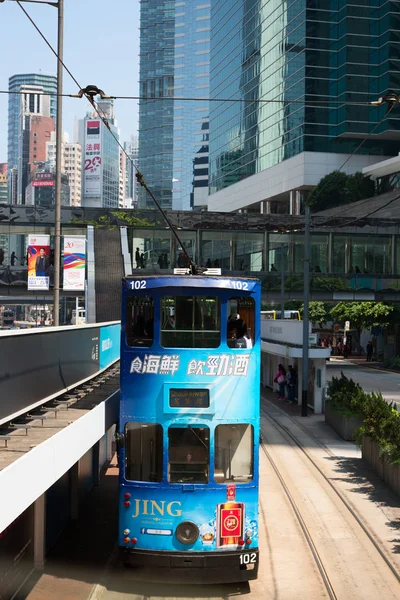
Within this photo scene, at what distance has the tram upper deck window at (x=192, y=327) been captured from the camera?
1359 cm

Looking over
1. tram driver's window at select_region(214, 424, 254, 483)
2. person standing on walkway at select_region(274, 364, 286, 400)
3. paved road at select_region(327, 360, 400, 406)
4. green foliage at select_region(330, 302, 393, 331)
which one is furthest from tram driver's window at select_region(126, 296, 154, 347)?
green foliage at select_region(330, 302, 393, 331)

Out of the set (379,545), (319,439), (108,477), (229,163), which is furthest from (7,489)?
(229,163)

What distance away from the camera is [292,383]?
132 feet

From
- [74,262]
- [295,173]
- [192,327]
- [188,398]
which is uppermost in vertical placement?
[295,173]

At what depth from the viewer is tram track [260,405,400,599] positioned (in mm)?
14641

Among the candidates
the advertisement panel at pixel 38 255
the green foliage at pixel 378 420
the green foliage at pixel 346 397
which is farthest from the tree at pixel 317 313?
the green foliage at pixel 378 420

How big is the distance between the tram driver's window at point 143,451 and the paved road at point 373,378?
86.5 feet

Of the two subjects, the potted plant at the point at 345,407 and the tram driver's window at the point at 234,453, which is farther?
the potted plant at the point at 345,407

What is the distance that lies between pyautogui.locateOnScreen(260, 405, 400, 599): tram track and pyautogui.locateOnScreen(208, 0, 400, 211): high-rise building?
76.0 meters

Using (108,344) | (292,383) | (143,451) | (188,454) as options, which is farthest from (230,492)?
(292,383)

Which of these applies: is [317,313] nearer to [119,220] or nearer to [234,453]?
[119,220]

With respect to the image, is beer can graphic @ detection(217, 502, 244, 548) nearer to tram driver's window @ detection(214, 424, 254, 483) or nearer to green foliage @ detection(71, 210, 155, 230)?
tram driver's window @ detection(214, 424, 254, 483)

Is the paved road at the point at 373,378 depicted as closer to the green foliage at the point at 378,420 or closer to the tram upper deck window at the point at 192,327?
the green foliage at the point at 378,420

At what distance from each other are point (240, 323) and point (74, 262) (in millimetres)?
16452
